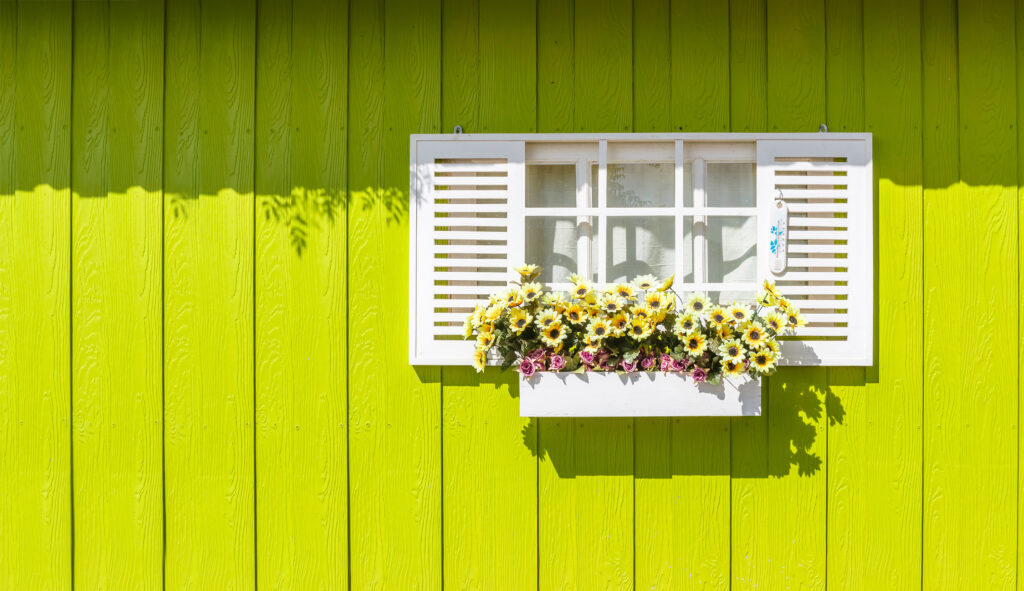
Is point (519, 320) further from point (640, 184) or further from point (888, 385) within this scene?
point (888, 385)

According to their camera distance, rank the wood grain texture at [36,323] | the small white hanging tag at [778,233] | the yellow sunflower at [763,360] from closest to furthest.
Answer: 1. the yellow sunflower at [763,360]
2. the small white hanging tag at [778,233]
3. the wood grain texture at [36,323]

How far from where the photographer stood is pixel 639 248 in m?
2.14

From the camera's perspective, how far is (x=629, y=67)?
213 cm

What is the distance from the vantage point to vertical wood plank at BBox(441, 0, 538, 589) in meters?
2.13

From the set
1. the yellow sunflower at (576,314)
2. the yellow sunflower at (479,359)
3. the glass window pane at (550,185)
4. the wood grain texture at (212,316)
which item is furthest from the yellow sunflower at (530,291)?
the wood grain texture at (212,316)

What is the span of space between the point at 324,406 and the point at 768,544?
1498 mm

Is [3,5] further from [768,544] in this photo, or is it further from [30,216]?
[768,544]

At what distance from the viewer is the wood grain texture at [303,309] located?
213 cm

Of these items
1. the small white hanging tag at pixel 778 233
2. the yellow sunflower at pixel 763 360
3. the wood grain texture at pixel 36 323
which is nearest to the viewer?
the yellow sunflower at pixel 763 360

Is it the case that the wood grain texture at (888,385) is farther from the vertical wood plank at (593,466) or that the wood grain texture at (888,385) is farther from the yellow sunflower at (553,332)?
the yellow sunflower at (553,332)

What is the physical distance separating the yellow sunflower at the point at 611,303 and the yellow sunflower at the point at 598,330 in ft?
0.13

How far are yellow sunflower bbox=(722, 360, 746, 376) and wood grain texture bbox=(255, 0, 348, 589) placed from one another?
3.86 ft

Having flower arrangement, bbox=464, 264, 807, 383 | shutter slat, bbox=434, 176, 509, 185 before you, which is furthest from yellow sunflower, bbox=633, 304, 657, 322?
shutter slat, bbox=434, 176, 509, 185

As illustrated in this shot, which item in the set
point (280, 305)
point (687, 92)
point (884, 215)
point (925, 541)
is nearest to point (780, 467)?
point (925, 541)
